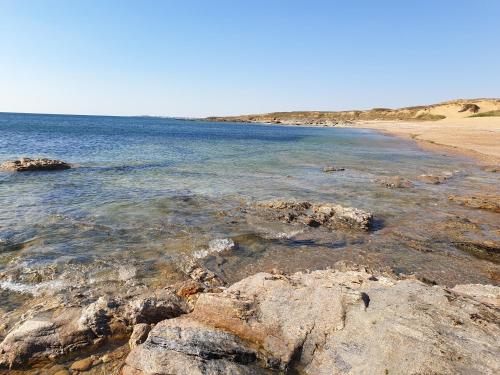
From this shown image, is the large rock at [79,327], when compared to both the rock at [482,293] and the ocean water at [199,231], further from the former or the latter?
the rock at [482,293]

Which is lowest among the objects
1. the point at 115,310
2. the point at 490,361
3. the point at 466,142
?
the point at 466,142

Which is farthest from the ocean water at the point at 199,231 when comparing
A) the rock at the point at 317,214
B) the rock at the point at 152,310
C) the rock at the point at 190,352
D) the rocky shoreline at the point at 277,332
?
the rock at the point at 190,352

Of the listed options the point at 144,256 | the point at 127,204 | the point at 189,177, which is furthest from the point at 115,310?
the point at 189,177

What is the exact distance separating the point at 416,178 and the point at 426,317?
19421mm

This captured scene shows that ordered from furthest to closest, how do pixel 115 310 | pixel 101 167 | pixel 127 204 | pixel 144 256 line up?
pixel 101 167 < pixel 127 204 < pixel 144 256 < pixel 115 310

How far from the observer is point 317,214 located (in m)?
12.6

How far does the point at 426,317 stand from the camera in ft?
15.3

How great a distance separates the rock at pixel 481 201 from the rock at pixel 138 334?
1464 centimetres

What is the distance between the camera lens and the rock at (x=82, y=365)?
4906 mm

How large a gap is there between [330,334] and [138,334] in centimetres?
279

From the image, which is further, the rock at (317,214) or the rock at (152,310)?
the rock at (317,214)

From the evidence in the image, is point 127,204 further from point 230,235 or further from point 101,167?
point 101,167

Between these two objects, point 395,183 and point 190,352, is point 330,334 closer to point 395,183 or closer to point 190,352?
point 190,352

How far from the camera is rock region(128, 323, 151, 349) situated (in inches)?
203
